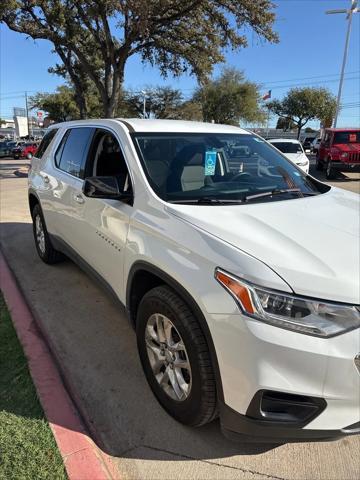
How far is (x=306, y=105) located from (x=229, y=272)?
6447cm

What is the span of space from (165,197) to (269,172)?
1.07 metres

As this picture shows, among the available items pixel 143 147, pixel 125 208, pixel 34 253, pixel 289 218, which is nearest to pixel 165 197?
pixel 125 208

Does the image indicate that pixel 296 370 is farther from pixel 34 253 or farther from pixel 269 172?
pixel 34 253

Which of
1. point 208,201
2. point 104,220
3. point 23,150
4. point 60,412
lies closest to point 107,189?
point 104,220

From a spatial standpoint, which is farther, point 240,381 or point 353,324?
point 240,381

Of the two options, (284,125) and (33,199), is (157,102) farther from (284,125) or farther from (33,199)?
(33,199)

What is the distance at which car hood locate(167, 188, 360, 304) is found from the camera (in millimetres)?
1892

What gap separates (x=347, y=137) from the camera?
56.4 feet

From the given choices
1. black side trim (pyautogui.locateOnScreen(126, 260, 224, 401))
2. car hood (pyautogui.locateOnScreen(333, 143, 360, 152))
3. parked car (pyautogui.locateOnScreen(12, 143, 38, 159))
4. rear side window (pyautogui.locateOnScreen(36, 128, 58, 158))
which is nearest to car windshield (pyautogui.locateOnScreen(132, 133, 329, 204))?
black side trim (pyautogui.locateOnScreen(126, 260, 224, 401))

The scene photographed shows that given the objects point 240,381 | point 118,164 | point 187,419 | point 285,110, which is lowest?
point 187,419

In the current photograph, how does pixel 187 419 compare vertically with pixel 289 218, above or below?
below

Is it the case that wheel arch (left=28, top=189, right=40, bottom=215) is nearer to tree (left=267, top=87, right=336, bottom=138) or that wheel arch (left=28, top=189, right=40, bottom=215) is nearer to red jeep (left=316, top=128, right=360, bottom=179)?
red jeep (left=316, top=128, right=360, bottom=179)

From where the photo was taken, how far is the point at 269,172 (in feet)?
11.1

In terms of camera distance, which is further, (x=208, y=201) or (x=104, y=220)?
(x=104, y=220)
